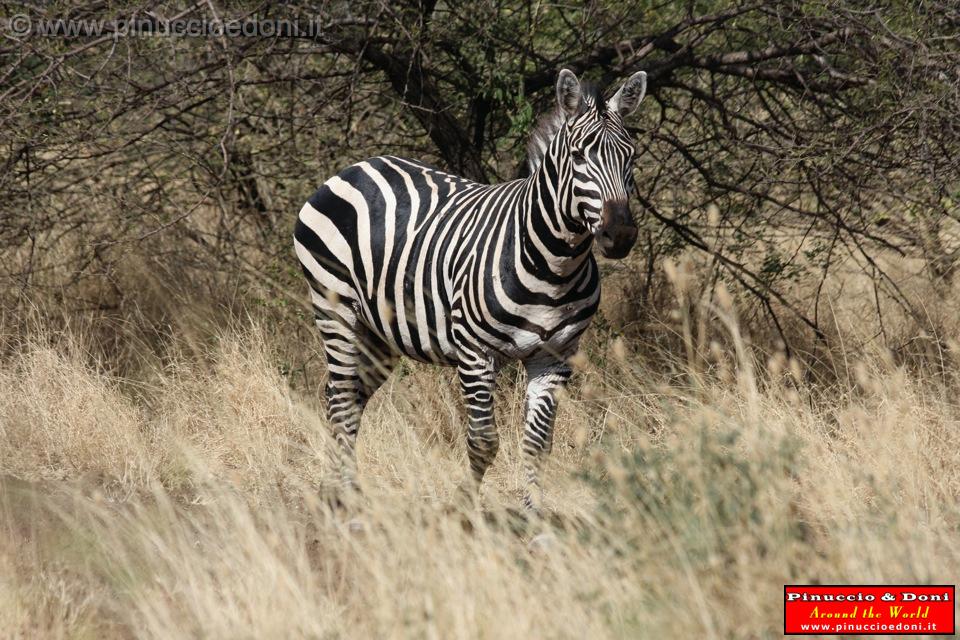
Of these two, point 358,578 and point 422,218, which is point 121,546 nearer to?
point 358,578

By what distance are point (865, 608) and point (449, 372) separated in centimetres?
374

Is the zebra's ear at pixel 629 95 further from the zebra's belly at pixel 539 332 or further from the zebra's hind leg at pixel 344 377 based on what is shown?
the zebra's hind leg at pixel 344 377

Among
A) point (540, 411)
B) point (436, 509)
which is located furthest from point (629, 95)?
point (436, 509)

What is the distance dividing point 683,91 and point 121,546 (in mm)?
4874

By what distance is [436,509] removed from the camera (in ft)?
13.3

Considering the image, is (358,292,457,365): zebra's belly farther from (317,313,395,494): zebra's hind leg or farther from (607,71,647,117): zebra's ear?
(607,71,647,117): zebra's ear

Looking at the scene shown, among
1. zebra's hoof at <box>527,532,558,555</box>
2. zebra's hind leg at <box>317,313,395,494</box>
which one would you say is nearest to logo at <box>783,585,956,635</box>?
zebra's hoof at <box>527,532,558,555</box>

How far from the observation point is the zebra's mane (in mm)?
4609

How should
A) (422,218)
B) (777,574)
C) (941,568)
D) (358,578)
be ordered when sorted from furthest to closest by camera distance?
(422,218) < (358,578) < (941,568) < (777,574)

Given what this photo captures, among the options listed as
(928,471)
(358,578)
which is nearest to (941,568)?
(928,471)

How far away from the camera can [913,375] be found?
20.7 ft

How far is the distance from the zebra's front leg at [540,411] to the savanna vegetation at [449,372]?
136mm

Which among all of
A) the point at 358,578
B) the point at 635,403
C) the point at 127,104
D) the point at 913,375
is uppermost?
the point at 127,104

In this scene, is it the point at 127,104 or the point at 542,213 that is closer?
the point at 542,213
